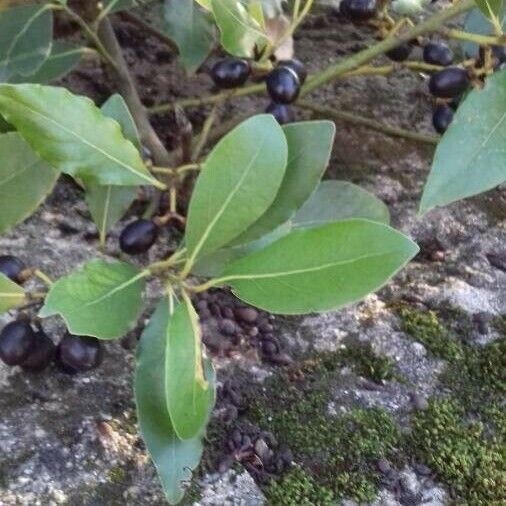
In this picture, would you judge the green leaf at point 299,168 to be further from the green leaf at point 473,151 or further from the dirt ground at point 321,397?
the dirt ground at point 321,397

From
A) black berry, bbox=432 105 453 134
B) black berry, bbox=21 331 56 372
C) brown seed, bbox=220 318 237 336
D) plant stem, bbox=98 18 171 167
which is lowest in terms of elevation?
brown seed, bbox=220 318 237 336

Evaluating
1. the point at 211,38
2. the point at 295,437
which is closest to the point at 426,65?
the point at 211,38

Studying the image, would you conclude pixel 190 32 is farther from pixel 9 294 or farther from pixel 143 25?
pixel 9 294

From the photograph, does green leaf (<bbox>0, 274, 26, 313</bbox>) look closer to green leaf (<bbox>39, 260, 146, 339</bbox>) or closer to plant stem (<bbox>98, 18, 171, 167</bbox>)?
Result: green leaf (<bbox>39, 260, 146, 339</bbox>)

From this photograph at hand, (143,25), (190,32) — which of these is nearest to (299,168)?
(190,32)

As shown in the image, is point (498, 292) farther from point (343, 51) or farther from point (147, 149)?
point (343, 51)

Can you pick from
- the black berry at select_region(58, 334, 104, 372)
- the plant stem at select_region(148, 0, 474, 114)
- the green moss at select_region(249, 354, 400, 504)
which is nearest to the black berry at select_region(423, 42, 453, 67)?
the plant stem at select_region(148, 0, 474, 114)
